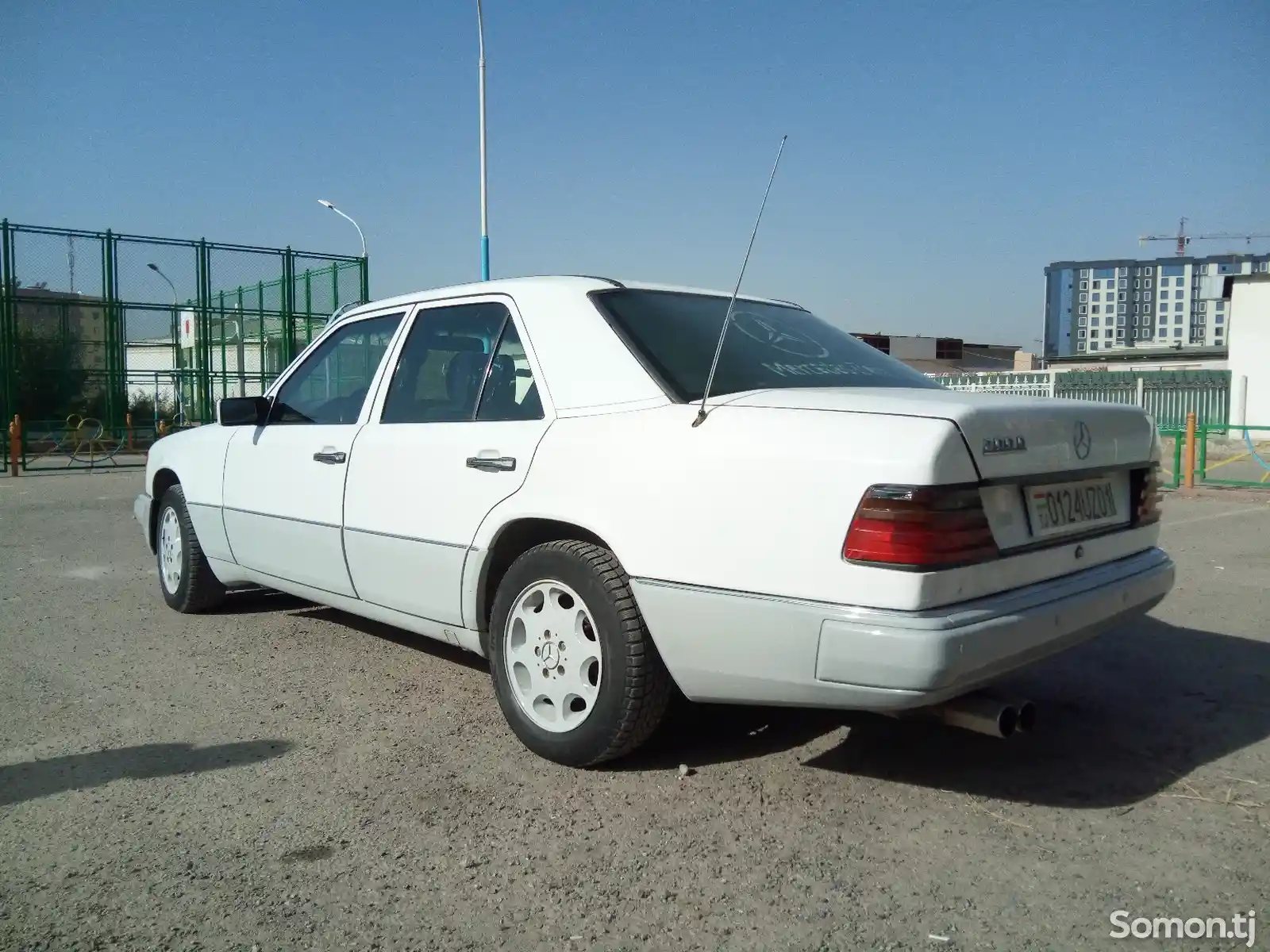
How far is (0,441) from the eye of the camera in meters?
18.8

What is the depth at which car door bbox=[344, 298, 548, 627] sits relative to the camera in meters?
3.72

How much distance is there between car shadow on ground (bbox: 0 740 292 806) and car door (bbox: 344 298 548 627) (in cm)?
79

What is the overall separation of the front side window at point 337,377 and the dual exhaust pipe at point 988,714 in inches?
110

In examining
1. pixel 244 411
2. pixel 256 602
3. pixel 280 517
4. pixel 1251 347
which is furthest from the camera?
pixel 1251 347

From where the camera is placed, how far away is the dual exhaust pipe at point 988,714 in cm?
293

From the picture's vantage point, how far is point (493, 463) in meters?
3.67

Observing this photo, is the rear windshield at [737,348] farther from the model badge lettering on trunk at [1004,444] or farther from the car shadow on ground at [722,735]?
the car shadow on ground at [722,735]

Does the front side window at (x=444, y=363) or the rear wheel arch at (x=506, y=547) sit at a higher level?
the front side window at (x=444, y=363)

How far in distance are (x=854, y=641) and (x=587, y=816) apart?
0.99m

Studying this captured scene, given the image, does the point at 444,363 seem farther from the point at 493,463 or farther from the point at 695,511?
the point at 695,511

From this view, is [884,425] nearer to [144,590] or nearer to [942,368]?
[144,590]

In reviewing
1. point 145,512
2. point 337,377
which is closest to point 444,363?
point 337,377

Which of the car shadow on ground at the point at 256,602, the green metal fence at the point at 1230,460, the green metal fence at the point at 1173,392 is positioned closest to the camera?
the car shadow on ground at the point at 256,602

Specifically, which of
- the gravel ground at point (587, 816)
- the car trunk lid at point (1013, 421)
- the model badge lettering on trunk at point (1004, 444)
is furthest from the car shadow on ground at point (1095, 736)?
the model badge lettering on trunk at point (1004, 444)
